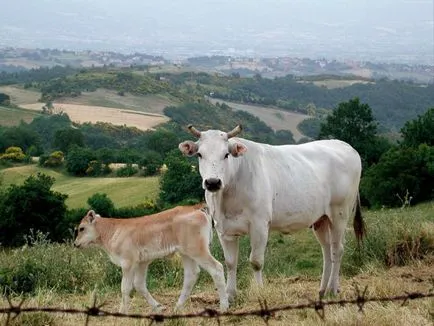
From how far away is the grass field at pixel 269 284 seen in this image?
6586 millimetres

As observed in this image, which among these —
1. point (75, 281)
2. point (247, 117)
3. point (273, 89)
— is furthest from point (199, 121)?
point (75, 281)

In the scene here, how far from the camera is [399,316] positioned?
6203mm

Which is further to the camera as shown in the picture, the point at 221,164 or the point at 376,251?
the point at 376,251

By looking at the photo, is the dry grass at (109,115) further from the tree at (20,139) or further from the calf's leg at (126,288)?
the calf's leg at (126,288)

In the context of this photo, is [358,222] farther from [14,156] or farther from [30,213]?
[14,156]

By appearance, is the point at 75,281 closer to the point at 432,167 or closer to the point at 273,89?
the point at 432,167

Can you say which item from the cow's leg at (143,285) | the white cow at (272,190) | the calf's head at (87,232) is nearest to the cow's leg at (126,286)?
the cow's leg at (143,285)

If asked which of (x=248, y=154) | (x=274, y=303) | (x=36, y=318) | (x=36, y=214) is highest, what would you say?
(x=248, y=154)

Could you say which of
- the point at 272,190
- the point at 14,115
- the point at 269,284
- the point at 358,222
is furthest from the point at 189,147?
the point at 14,115

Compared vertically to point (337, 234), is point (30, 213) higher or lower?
lower

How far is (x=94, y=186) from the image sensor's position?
70688mm

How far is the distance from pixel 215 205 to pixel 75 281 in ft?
13.3

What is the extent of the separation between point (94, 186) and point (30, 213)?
28562 millimetres

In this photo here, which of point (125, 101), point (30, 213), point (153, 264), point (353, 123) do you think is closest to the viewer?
point (153, 264)
